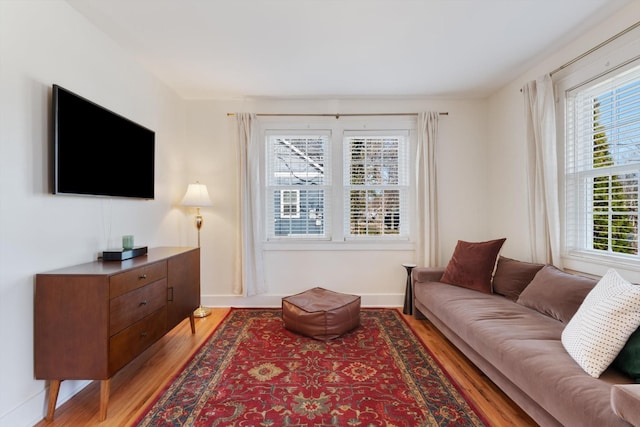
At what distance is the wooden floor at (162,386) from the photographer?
166 cm

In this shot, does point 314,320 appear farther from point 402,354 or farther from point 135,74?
point 135,74

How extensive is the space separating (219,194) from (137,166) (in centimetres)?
104

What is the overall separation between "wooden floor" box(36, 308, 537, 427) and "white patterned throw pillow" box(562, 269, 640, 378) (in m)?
0.56

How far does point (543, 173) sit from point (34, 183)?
3642 millimetres

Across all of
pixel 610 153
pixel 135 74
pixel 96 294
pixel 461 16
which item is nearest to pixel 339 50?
pixel 461 16

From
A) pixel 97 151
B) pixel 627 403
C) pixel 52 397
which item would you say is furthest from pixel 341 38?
pixel 52 397

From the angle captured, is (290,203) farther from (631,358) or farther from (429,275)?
(631,358)

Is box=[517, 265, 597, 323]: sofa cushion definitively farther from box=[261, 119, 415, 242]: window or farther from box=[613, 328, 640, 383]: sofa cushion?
box=[261, 119, 415, 242]: window

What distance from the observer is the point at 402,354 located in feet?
7.75

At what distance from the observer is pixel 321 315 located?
2619mm

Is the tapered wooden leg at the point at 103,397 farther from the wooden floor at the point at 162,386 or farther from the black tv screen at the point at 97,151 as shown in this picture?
the black tv screen at the point at 97,151

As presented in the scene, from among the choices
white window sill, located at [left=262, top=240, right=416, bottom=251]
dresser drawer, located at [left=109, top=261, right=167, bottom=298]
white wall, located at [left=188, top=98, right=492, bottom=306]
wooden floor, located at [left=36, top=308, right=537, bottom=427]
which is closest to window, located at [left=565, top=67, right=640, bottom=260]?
white wall, located at [left=188, top=98, right=492, bottom=306]

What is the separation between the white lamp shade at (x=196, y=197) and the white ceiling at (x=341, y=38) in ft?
3.66

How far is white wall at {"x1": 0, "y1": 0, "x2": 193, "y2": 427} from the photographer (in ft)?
4.91
